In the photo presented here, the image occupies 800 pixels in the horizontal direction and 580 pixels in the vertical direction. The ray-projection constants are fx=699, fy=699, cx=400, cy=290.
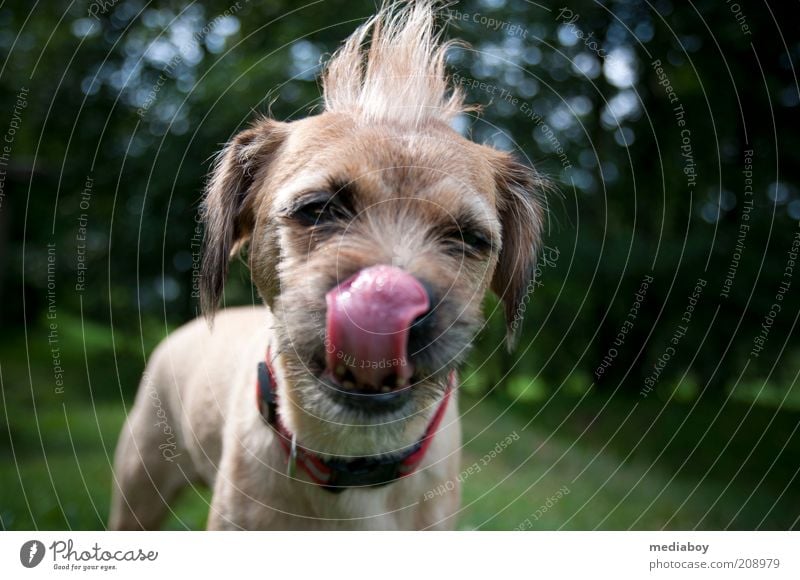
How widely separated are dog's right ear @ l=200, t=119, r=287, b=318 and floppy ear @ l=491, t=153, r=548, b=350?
1074mm

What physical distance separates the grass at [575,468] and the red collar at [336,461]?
2153 millimetres

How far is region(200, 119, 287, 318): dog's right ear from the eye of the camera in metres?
3.10

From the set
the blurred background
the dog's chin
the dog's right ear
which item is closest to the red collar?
the dog's chin

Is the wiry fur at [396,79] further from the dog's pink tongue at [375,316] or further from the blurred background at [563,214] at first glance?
the blurred background at [563,214]

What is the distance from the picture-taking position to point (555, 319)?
7.21 m

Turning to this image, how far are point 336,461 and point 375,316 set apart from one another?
0.99 metres

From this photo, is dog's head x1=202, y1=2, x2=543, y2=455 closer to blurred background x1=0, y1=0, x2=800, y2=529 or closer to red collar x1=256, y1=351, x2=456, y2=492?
red collar x1=256, y1=351, x2=456, y2=492

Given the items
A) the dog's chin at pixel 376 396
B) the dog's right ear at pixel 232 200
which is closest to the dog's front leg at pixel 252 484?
the dog's chin at pixel 376 396

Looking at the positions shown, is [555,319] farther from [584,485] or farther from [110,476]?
[110,476]

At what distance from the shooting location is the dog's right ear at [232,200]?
10.2 ft

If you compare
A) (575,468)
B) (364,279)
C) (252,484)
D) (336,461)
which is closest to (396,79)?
(364,279)

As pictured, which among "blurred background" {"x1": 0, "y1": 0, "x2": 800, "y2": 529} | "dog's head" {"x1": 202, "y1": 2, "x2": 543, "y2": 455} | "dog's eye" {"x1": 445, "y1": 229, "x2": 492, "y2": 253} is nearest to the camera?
"dog's head" {"x1": 202, "y1": 2, "x2": 543, "y2": 455}
